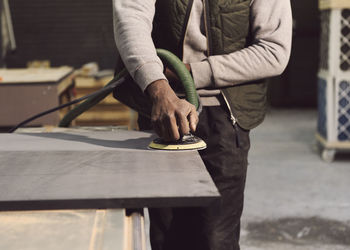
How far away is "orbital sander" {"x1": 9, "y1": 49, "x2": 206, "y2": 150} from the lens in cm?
178

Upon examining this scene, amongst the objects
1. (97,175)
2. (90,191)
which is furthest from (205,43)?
(90,191)

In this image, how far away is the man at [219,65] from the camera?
212 cm

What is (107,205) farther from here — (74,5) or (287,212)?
(74,5)

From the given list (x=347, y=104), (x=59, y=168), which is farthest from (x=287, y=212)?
(x=59, y=168)

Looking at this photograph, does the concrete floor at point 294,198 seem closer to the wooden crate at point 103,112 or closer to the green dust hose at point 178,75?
the wooden crate at point 103,112

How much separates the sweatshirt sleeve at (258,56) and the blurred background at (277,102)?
0.93 meters

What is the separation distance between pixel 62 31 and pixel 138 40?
765 cm

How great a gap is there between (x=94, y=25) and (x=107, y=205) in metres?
8.39

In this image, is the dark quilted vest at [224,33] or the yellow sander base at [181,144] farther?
the dark quilted vest at [224,33]

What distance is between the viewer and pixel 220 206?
7.35 ft

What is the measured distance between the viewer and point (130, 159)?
5.42 feet

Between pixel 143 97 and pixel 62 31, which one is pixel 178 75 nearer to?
pixel 143 97

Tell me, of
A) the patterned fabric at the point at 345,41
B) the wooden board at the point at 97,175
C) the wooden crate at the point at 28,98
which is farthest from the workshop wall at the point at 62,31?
the wooden board at the point at 97,175

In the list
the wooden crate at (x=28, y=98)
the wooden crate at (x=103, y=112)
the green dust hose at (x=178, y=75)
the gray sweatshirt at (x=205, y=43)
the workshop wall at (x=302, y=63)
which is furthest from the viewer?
the workshop wall at (x=302, y=63)
